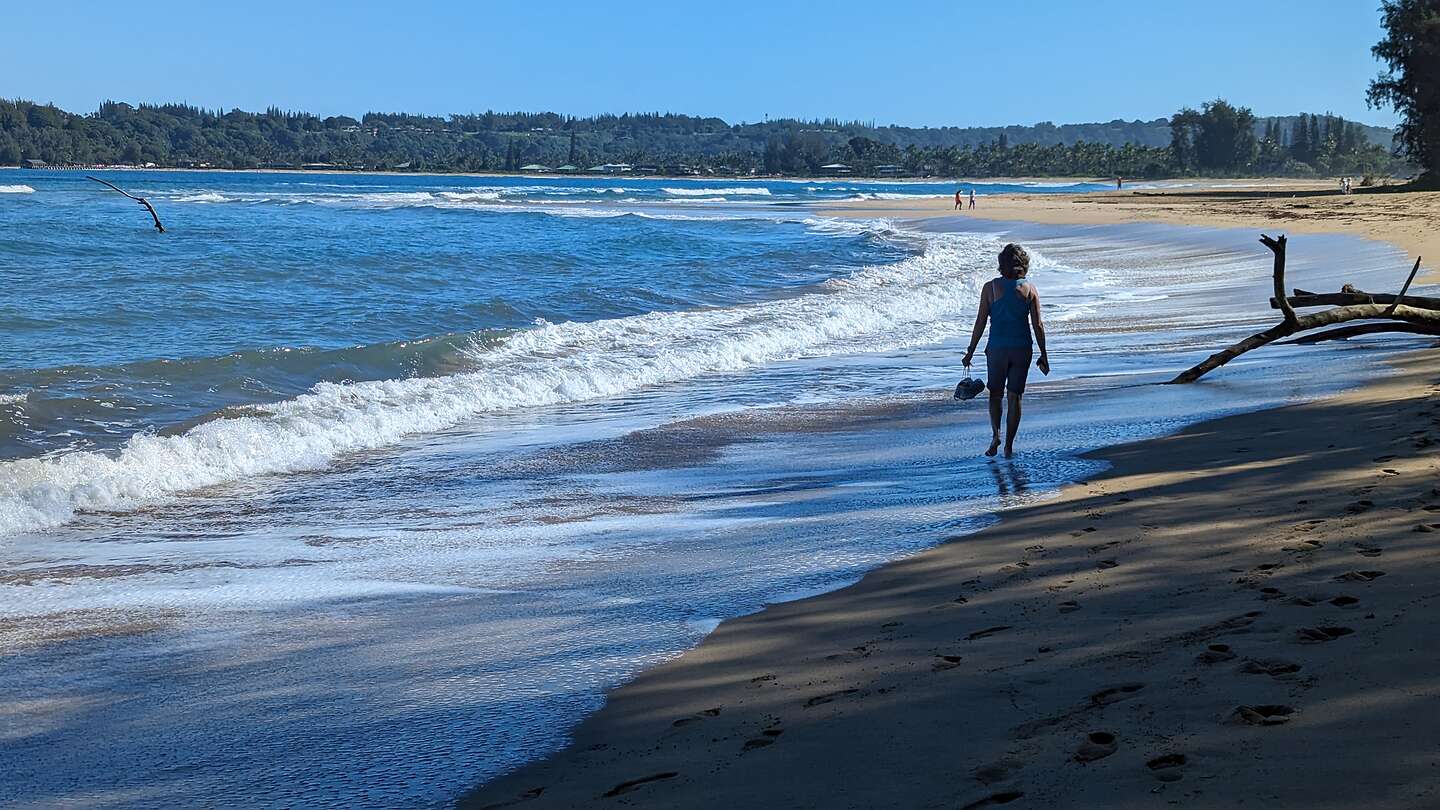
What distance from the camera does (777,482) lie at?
823 centimetres

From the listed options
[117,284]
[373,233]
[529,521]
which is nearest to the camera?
[529,521]

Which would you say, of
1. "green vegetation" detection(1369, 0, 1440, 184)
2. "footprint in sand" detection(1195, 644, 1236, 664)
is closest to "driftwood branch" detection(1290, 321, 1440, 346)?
"footprint in sand" detection(1195, 644, 1236, 664)

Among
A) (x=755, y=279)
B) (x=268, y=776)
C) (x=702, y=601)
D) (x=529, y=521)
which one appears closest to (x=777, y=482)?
(x=529, y=521)

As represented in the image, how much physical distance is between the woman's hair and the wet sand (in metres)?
2.91

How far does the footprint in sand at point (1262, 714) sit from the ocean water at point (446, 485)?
2.08 meters

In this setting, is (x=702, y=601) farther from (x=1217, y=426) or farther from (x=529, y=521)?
(x=1217, y=426)

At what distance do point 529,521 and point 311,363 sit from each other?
807cm

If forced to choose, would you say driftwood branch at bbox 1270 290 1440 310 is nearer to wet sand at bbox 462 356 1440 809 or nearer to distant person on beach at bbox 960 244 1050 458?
distant person on beach at bbox 960 244 1050 458

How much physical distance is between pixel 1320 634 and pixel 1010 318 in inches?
202

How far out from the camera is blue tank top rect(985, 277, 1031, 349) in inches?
348

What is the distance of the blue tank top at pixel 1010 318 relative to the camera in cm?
883

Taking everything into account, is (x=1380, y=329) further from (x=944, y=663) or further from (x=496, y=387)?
(x=496, y=387)

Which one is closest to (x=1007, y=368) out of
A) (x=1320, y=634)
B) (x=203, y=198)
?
(x=1320, y=634)

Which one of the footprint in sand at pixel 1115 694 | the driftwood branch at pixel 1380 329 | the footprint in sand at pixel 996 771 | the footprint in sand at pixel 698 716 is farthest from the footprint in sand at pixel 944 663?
the driftwood branch at pixel 1380 329
